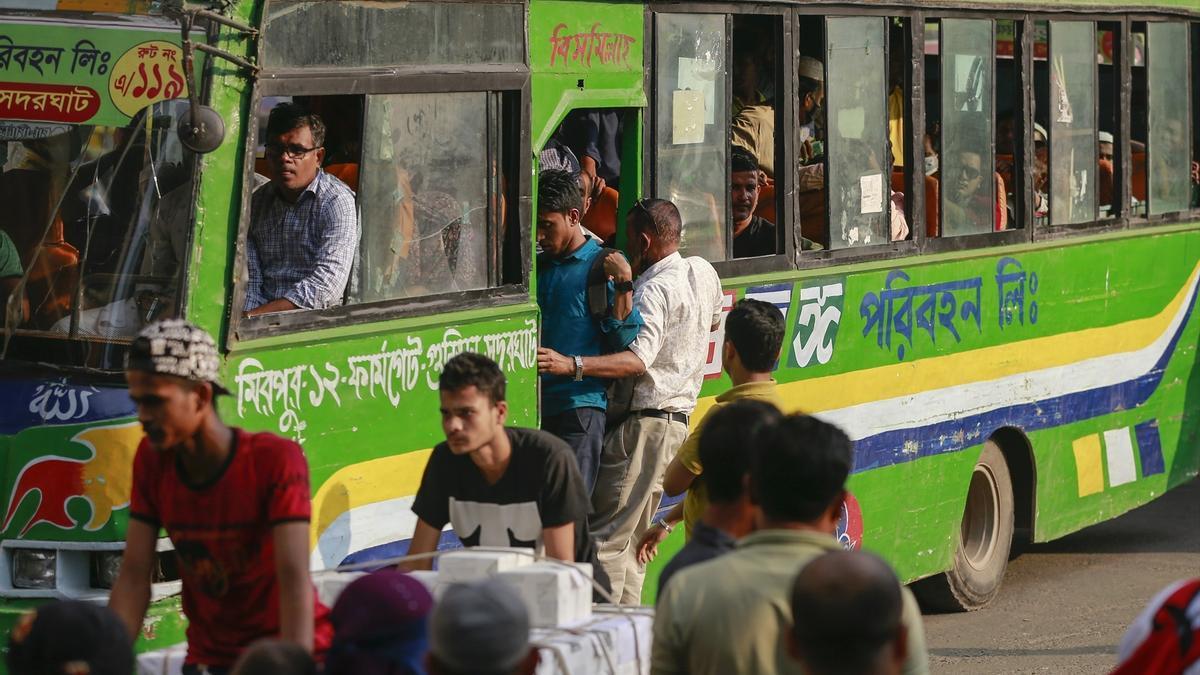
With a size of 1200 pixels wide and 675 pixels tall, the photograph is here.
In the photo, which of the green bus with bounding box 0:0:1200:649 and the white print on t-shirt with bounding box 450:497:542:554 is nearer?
the white print on t-shirt with bounding box 450:497:542:554

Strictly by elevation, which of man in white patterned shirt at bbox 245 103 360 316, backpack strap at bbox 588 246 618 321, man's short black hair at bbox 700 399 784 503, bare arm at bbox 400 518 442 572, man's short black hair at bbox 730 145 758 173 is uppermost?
man's short black hair at bbox 730 145 758 173

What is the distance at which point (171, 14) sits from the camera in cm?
583

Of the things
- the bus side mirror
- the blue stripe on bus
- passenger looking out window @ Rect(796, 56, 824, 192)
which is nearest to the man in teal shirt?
passenger looking out window @ Rect(796, 56, 824, 192)

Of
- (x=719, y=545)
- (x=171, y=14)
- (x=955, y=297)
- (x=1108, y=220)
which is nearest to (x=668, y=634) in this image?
(x=719, y=545)

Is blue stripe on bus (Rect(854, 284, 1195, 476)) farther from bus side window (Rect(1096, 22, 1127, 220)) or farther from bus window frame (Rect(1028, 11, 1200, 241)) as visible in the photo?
bus side window (Rect(1096, 22, 1127, 220))

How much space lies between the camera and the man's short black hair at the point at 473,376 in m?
5.18

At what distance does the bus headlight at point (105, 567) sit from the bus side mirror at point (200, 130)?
1.19m

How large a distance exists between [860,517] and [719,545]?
4.63m

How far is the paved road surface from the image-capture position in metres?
8.95

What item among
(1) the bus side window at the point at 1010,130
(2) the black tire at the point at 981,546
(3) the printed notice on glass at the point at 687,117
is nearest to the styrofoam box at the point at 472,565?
(3) the printed notice on glass at the point at 687,117

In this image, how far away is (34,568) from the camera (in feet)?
18.9

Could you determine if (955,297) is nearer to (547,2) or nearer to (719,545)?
(547,2)

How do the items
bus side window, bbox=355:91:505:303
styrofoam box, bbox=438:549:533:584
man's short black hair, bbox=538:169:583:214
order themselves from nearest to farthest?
styrofoam box, bbox=438:549:533:584 → bus side window, bbox=355:91:505:303 → man's short black hair, bbox=538:169:583:214

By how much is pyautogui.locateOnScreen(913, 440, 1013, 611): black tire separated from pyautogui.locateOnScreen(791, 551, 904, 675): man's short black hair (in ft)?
22.3
